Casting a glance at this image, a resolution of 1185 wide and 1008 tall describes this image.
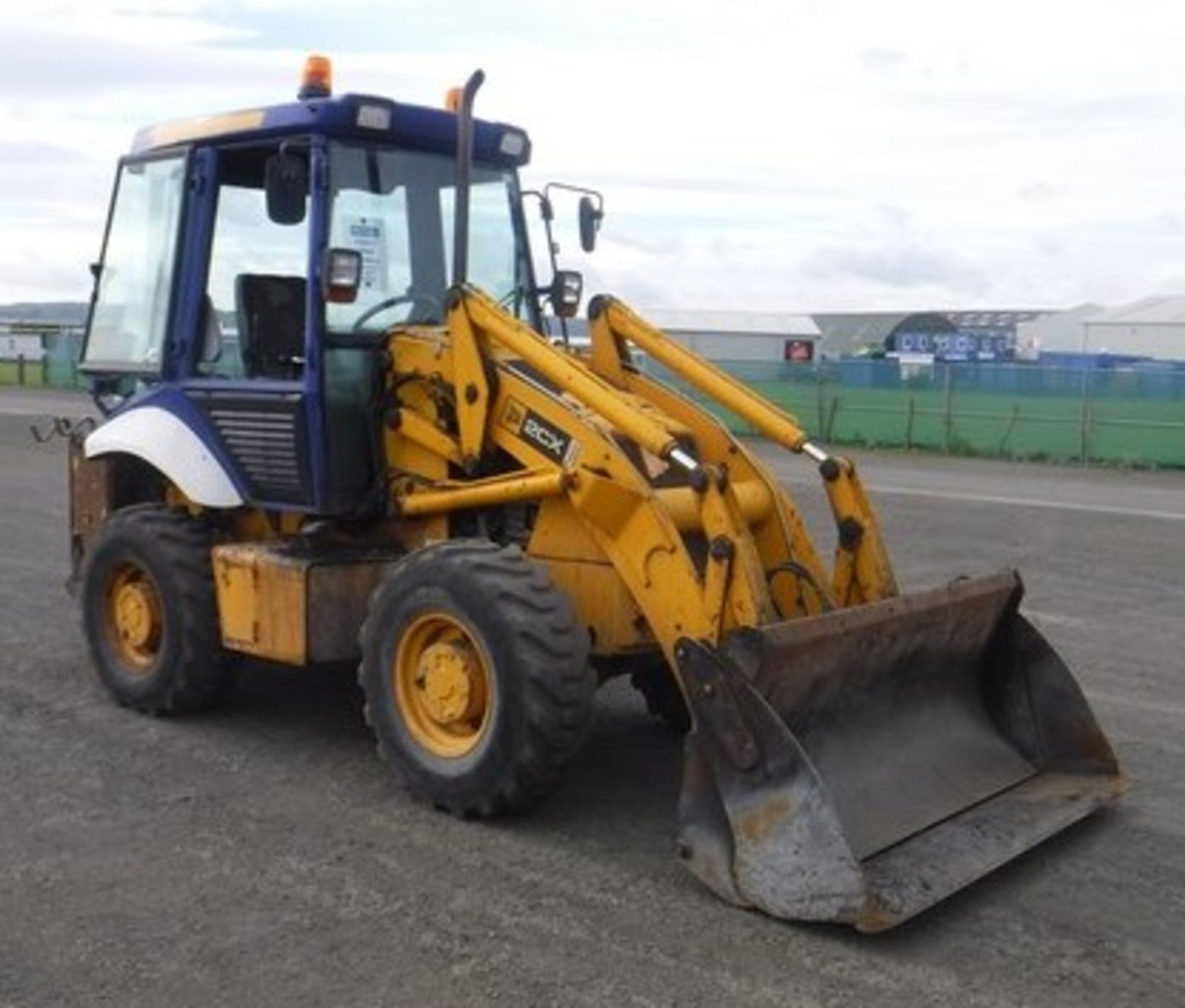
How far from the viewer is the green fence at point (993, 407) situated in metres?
23.3

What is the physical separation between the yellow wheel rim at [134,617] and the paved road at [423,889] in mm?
269

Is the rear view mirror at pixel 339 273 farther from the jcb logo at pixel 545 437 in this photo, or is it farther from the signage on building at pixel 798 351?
the signage on building at pixel 798 351

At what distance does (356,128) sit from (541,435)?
1577 millimetres

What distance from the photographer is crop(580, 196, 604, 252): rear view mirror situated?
7.15 m

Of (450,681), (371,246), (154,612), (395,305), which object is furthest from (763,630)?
(154,612)

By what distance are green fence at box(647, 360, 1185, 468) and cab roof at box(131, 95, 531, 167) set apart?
18116mm

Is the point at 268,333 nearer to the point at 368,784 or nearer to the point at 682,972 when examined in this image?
the point at 368,784

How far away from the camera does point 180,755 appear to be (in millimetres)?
6445

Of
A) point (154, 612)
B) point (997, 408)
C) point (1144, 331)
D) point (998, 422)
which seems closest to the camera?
point (154, 612)

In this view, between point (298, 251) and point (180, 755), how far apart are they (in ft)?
6.99

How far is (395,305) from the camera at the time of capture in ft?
21.8

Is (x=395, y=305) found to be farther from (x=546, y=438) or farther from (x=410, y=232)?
(x=546, y=438)

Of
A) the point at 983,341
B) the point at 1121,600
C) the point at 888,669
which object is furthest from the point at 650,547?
the point at 983,341

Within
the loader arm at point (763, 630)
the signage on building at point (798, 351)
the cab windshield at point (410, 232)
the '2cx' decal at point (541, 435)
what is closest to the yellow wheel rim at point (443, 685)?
the loader arm at point (763, 630)
